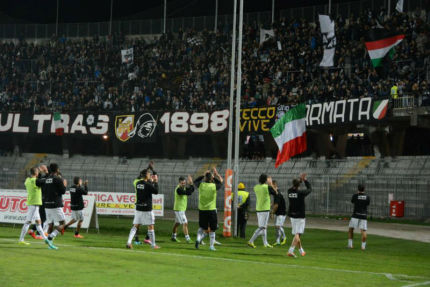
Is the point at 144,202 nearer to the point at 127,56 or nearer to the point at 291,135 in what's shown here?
the point at 291,135

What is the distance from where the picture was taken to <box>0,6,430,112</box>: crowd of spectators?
4003 centimetres

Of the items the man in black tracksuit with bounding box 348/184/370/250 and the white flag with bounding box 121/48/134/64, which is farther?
the white flag with bounding box 121/48/134/64

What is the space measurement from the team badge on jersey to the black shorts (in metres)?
27.6

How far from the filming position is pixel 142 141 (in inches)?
1836

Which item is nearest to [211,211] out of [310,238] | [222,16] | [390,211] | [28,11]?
[310,238]

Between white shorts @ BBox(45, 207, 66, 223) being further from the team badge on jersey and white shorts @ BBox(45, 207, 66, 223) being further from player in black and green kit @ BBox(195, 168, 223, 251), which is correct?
the team badge on jersey

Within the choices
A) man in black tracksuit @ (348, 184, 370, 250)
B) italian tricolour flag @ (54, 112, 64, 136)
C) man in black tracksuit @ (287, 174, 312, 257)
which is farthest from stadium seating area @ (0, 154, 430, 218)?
man in black tracksuit @ (287, 174, 312, 257)

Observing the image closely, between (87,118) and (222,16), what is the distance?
47.9 ft

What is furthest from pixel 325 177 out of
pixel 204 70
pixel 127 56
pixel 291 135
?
A: pixel 127 56

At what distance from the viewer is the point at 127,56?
54531mm

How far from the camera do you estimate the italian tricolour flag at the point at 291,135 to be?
2753 centimetres

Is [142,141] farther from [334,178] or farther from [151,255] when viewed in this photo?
[151,255]

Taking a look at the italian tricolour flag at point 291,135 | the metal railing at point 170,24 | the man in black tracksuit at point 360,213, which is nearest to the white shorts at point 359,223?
the man in black tracksuit at point 360,213

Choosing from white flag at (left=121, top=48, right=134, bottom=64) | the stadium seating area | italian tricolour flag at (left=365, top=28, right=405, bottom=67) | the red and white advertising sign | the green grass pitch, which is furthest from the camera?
white flag at (left=121, top=48, right=134, bottom=64)
